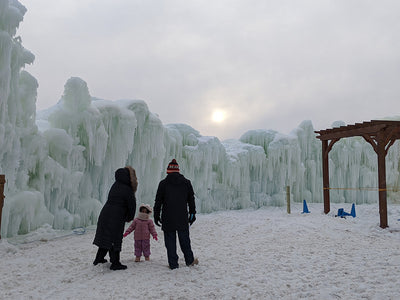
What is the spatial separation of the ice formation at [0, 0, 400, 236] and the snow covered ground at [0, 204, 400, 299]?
4.36 ft

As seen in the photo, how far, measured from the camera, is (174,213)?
15.5ft

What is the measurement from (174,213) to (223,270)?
1134mm

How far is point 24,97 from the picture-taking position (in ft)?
26.5

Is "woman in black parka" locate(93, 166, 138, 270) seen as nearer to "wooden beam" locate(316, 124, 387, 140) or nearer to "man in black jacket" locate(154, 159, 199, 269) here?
"man in black jacket" locate(154, 159, 199, 269)

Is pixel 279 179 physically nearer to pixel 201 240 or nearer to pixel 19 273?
pixel 201 240

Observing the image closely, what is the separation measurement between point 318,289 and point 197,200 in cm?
1205

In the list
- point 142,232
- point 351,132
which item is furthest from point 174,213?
point 351,132

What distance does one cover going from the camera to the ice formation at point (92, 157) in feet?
24.9

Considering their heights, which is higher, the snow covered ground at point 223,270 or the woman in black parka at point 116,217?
the woman in black parka at point 116,217

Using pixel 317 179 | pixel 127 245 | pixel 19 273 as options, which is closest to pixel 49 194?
pixel 127 245

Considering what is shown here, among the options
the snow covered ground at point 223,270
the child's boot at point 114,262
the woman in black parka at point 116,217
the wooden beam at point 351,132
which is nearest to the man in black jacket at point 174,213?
the snow covered ground at point 223,270

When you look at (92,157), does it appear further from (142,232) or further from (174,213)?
(174,213)

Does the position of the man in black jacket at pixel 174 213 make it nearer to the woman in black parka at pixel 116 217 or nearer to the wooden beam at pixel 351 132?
the woman in black parka at pixel 116 217

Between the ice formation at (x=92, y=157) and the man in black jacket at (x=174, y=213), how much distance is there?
4.63 metres
